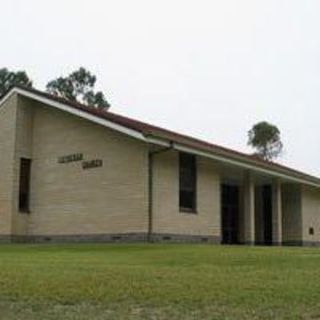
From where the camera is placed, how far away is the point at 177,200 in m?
26.0

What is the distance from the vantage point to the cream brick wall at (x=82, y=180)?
2511 centimetres

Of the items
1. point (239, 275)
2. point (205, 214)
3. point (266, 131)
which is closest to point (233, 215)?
point (205, 214)

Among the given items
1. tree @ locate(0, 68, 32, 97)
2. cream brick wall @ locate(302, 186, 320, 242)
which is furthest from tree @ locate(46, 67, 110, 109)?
cream brick wall @ locate(302, 186, 320, 242)

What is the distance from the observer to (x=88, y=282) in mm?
11273

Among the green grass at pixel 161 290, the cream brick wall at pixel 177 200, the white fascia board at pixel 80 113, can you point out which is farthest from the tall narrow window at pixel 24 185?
the green grass at pixel 161 290

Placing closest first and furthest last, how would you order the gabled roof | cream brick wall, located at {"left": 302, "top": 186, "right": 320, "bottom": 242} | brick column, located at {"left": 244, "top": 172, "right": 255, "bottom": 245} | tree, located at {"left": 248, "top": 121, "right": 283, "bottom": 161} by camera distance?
1. the gabled roof
2. brick column, located at {"left": 244, "top": 172, "right": 255, "bottom": 245}
3. cream brick wall, located at {"left": 302, "top": 186, "right": 320, "bottom": 242}
4. tree, located at {"left": 248, "top": 121, "right": 283, "bottom": 161}

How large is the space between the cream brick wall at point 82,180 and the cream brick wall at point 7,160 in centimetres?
42

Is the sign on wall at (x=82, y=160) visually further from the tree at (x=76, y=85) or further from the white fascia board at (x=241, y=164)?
the tree at (x=76, y=85)

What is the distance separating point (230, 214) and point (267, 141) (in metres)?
36.3

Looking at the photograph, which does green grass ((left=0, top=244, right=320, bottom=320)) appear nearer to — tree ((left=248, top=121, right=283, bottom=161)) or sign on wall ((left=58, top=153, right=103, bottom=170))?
sign on wall ((left=58, top=153, right=103, bottom=170))

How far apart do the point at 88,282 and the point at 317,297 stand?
3.38 meters

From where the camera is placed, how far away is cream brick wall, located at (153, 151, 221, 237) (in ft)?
82.2

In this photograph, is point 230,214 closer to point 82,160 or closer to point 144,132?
point 82,160

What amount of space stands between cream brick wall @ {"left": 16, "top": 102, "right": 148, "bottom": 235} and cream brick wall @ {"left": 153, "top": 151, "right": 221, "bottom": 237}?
56cm
